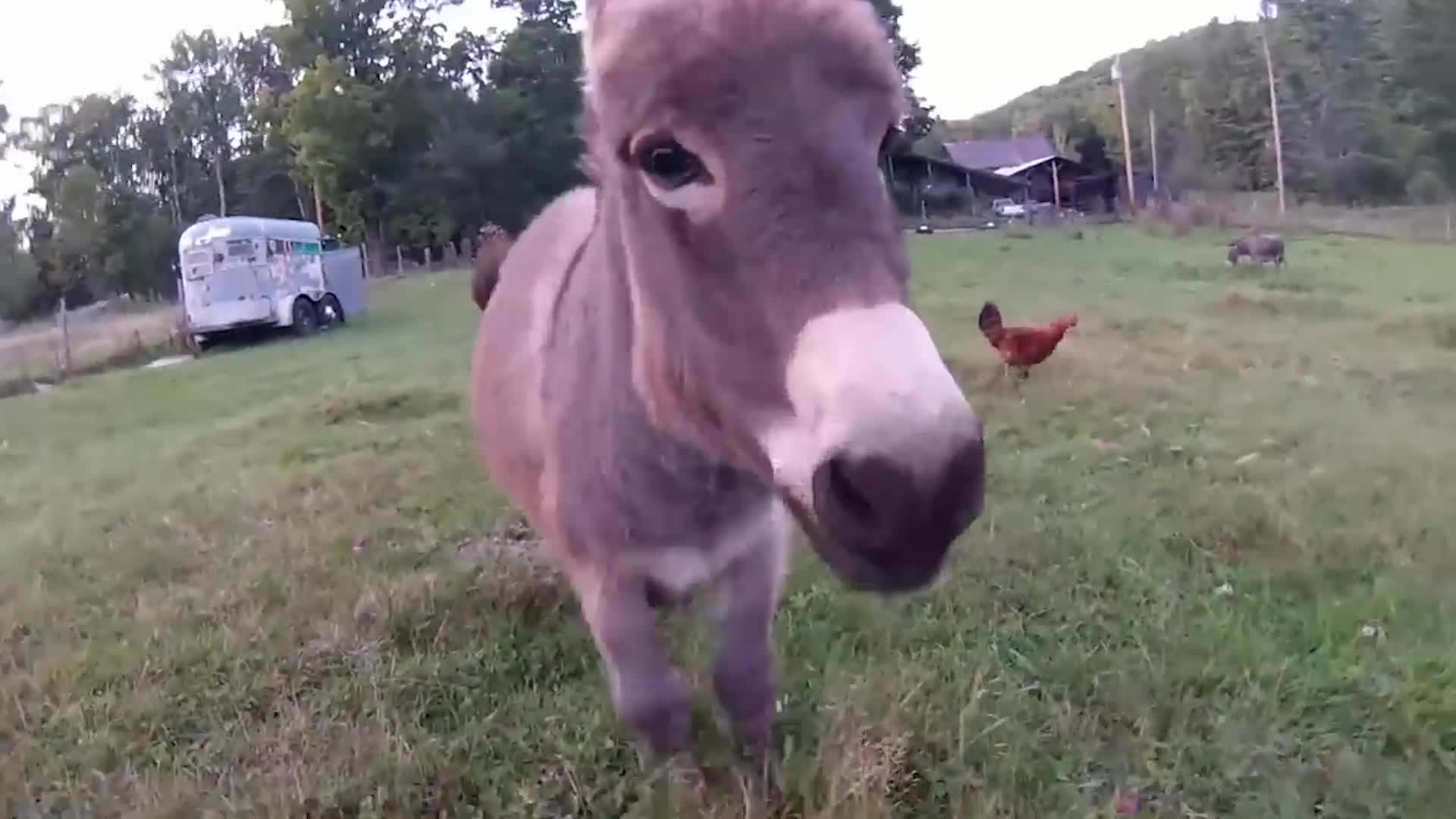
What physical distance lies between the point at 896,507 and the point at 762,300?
365 millimetres

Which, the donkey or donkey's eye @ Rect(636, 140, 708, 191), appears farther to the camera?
donkey's eye @ Rect(636, 140, 708, 191)

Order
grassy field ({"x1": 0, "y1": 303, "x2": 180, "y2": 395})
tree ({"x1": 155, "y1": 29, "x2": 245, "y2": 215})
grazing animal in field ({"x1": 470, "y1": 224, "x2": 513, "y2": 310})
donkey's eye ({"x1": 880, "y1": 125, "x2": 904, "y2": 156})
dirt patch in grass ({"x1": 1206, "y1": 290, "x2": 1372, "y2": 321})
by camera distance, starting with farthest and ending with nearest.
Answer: tree ({"x1": 155, "y1": 29, "x2": 245, "y2": 215}) → grassy field ({"x1": 0, "y1": 303, "x2": 180, "y2": 395}) → dirt patch in grass ({"x1": 1206, "y1": 290, "x2": 1372, "y2": 321}) → grazing animal in field ({"x1": 470, "y1": 224, "x2": 513, "y2": 310}) → donkey's eye ({"x1": 880, "y1": 125, "x2": 904, "y2": 156})

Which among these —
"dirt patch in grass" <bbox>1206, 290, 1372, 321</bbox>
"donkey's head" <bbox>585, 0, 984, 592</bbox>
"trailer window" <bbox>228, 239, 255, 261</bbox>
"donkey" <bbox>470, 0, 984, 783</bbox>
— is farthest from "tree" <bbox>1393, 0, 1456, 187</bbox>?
"donkey's head" <bbox>585, 0, 984, 592</bbox>

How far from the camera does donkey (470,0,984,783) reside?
1.25m

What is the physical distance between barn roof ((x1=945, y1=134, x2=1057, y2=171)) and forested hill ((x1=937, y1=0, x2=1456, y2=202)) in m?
2.04

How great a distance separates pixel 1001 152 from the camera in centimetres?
6112

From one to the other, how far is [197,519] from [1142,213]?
113 feet

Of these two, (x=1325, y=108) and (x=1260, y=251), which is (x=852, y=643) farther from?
(x=1325, y=108)

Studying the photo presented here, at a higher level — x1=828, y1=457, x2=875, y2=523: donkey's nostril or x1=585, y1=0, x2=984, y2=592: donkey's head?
x1=585, y1=0, x2=984, y2=592: donkey's head

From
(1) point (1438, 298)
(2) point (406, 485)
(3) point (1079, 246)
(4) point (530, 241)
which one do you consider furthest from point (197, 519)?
(3) point (1079, 246)

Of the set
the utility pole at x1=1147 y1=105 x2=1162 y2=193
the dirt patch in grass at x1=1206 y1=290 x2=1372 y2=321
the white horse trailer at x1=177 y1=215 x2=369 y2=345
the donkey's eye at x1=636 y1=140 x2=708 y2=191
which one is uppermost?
the utility pole at x1=1147 y1=105 x2=1162 y2=193

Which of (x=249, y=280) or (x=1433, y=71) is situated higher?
(x=1433, y=71)

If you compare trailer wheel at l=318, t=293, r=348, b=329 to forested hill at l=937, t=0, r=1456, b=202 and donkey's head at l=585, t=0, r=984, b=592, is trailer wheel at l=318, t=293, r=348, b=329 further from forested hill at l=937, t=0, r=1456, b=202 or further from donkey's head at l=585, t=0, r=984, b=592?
forested hill at l=937, t=0, r=1456, b=202

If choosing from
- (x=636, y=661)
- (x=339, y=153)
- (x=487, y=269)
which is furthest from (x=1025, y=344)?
(x=339, y=153)
